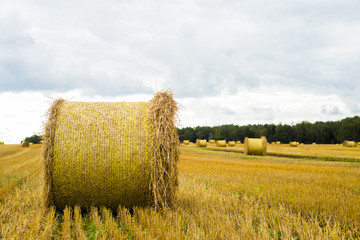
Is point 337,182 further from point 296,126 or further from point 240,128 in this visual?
point 240,128

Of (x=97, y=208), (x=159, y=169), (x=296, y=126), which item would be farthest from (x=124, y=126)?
(x=296, y=126)

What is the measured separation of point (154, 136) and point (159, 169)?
61 centimetres

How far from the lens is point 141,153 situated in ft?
17.2

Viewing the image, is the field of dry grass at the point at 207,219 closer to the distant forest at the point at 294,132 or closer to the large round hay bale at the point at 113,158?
the large round hay bale at the point at 113,158

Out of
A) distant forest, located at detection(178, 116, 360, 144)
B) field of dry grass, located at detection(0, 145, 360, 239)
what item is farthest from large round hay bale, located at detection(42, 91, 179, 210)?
distant forest, located at detection(178, 116, 360, 144)

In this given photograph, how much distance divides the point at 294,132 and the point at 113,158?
278ft

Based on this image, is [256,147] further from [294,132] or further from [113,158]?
[294,132]

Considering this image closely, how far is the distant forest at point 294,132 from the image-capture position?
2648 inches

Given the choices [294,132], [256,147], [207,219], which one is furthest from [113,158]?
[294,132]

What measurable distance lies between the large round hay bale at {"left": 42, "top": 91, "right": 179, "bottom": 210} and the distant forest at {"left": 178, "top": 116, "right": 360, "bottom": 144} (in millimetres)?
50782

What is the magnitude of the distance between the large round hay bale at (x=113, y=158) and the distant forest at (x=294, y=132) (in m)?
50.8

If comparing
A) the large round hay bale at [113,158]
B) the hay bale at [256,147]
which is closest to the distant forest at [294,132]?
the hay bale at [256,147]

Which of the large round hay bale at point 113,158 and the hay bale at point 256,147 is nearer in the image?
the large round hay bale at point 113,158

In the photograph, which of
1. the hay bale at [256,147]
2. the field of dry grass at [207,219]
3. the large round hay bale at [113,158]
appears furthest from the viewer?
the hay bale at [256,147]
